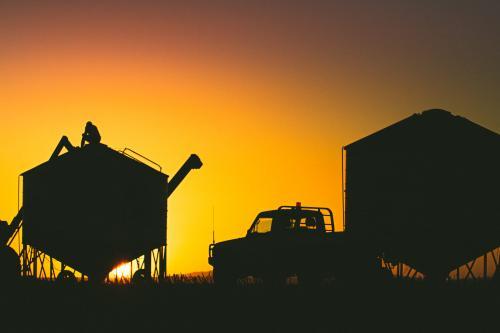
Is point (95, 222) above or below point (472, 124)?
below

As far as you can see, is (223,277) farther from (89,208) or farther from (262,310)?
(89,208)

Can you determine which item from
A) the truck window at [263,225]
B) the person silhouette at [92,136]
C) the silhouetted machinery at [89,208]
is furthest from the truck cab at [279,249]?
the person silhouette at [92,136]

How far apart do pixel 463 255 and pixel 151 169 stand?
14.3 meters

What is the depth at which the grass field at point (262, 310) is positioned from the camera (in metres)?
14.2

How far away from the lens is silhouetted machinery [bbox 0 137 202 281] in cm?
3619

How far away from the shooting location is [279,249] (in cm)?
2270

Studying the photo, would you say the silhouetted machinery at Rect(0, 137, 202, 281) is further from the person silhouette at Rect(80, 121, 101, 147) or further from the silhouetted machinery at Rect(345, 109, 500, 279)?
the silhouetted machinery at Rect(345, 109, 500, 279)

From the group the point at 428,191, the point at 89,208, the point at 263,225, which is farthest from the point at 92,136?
the point at 263,225

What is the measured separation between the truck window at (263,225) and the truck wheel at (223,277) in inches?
54.1

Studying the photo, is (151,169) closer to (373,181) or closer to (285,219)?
(373,181)

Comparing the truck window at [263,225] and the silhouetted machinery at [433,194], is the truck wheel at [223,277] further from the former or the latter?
the silhouetted machinery at [433,194]

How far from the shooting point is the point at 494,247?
3128 cm

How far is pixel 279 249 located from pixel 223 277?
197 centimetres

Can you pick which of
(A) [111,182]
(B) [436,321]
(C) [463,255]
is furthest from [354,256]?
(A) [111,182]
